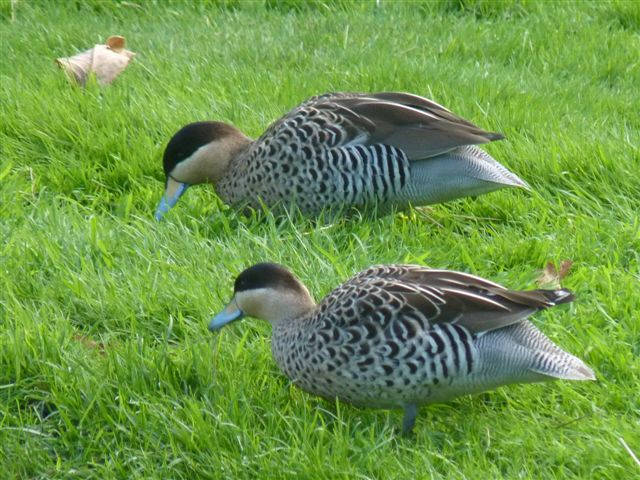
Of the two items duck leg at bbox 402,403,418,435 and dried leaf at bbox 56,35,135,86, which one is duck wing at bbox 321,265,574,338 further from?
dried leaf at bbox 56,35,135,86

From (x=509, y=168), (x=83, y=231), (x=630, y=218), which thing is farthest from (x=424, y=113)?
(x=83, y=231)

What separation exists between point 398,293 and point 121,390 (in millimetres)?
979

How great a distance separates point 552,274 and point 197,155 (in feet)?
5.85

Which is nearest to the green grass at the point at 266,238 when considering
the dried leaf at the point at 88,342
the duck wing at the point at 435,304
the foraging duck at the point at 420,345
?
the dried leaf at the point at 88,342

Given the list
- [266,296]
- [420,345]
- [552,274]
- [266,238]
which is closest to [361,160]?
[266,238]

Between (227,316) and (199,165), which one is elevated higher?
(227,316)

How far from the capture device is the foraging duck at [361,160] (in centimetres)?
530

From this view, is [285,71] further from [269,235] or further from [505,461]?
[505,461]

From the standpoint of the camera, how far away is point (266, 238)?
504cm

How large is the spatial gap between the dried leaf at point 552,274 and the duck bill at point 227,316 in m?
1.30

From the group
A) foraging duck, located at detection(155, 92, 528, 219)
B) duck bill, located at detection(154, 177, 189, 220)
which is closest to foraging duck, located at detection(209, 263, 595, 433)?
foraging duck, located at detection(155, 92, 528, 219)

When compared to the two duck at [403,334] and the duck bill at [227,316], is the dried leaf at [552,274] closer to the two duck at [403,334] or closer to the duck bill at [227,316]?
the two duck at [403,334]

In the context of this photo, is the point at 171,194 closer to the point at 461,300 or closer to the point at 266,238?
the point at 266,238

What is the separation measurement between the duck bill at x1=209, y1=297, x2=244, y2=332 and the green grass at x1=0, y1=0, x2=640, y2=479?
6 cm
